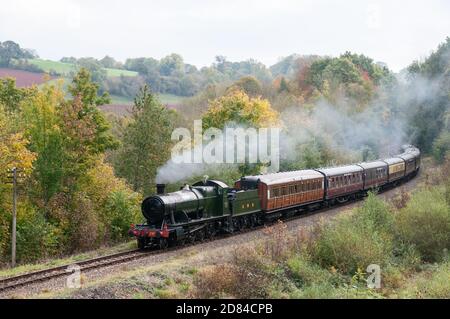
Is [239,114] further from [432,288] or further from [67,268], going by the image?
[432,288]

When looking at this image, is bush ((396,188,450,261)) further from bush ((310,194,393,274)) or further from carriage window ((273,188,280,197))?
carriage window ((273,188,280,197))

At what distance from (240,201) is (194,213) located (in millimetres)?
3817

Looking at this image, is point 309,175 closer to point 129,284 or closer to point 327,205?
point 327,205

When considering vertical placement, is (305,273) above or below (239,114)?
below

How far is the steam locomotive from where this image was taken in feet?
86.7

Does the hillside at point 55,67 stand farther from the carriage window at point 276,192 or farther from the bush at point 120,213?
the carriage window at point 276,192

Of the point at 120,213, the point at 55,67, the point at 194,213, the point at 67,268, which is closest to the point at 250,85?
the point at 120,213

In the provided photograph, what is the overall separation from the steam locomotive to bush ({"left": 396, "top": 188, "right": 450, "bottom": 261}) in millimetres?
7831

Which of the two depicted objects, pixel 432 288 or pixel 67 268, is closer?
pixel 432 288

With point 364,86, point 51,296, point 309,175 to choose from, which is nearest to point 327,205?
point 309,175

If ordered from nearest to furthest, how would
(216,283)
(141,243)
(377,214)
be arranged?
(216,283) → (141,243) → (377,214)

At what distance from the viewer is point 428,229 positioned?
29.6 m
